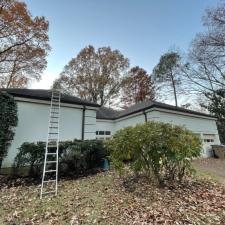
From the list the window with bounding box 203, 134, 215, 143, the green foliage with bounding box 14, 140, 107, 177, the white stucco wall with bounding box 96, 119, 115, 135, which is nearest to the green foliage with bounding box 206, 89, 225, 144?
the window with bounding box 203, 134, 215, 143

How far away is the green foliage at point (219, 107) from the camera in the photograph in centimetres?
2064

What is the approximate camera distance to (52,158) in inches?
272

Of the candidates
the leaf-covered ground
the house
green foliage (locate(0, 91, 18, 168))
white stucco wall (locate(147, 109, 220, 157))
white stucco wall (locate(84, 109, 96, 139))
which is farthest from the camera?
white stucco wall (locate(147, 109, 220, 157))

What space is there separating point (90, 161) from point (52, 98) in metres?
3.86

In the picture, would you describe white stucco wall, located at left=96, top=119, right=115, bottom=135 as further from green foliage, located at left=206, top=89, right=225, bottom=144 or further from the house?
green foliage, located at left=206, top=89, right=225, bottom=144

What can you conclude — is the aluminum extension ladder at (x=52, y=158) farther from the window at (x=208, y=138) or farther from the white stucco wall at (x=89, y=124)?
the window at (x=208, y=138)

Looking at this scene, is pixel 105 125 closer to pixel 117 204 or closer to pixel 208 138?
pixel 208 138

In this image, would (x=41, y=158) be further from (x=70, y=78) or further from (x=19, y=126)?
(x=70, y=78)

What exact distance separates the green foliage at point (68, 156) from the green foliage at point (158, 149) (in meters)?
1.98

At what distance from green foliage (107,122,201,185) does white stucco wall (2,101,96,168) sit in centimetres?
431

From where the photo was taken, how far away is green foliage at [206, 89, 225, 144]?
→ 67.7 ft

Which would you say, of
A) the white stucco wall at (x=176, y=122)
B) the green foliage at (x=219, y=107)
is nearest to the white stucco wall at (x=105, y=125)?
the white stucco wall at (x=176, y=122)

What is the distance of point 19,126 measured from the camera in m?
8.20

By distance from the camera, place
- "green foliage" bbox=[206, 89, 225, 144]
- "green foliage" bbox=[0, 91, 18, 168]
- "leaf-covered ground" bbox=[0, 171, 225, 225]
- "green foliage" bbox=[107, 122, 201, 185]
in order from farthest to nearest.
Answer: "green foliage" bbox=[206, 89, 225, 144] < "green foliage" bbox=[0, 91, 18, 168] < "green foliage" bbox=[107, 122, 201, 185] < "leaf-covered ground" bbox=[0, 171, 225, 225]
